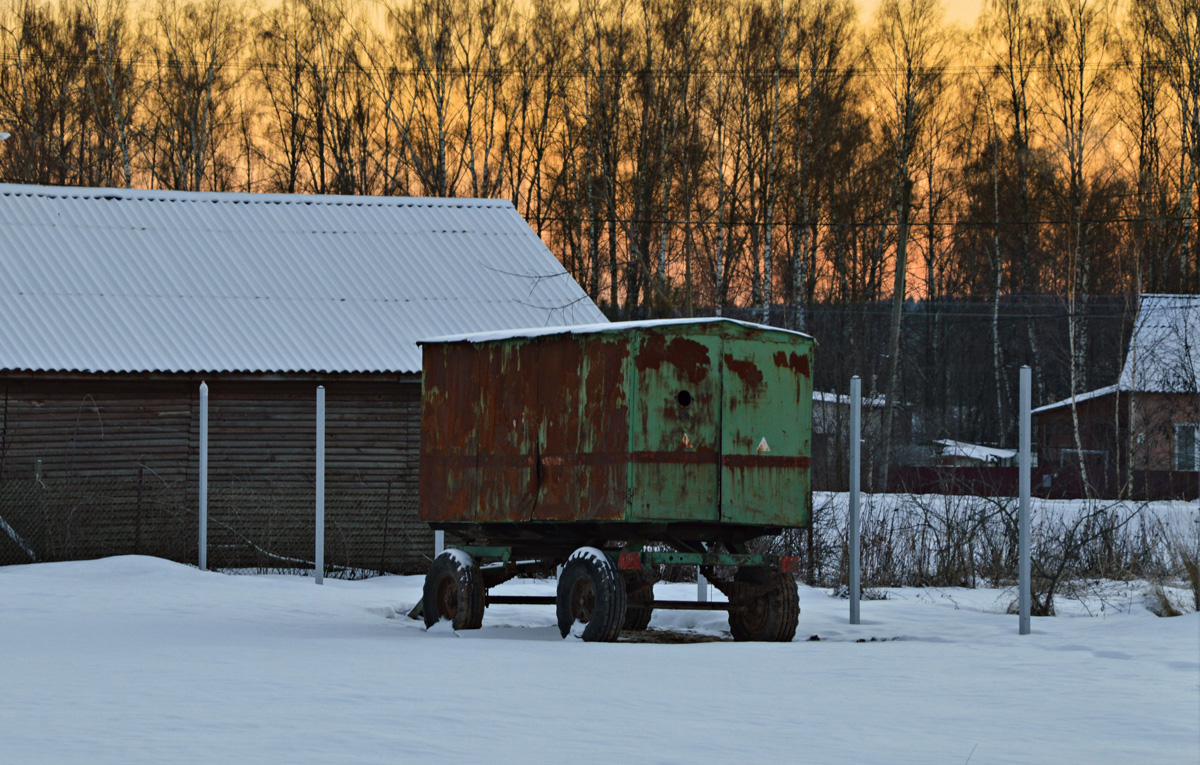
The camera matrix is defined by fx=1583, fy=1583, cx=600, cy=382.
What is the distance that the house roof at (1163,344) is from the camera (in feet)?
131

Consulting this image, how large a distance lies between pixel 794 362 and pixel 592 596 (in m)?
2.73

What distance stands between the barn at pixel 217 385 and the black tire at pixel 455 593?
5.29 m

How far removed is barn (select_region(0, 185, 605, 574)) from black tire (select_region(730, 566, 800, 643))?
7.04 meters

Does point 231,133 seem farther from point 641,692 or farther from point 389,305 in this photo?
point 641,692

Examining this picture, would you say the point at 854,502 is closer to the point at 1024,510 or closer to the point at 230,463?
the point at 1024,510

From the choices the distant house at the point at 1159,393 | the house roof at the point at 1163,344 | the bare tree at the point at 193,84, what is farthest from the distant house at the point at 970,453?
the bare tree at the point at 193,84

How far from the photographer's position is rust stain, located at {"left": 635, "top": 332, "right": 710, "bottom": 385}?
1331cm

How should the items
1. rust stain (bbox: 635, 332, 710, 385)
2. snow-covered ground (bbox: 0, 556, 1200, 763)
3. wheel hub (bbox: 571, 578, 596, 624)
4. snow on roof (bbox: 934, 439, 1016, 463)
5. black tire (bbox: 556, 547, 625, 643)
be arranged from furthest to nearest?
snow on roof (bbox: 934, 439, 1016, 463) → wheel hub (bbox: 571, 578, 596, 624) → rust stain (bbox: 635, 332, 710, 385) → black tire (bbox: 556, 547, 625, 643) → snow-covered ground (bbox: 0, 556, 1200, 763)

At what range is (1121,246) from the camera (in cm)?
5238

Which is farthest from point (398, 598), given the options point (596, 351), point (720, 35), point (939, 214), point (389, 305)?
point (939, 214)

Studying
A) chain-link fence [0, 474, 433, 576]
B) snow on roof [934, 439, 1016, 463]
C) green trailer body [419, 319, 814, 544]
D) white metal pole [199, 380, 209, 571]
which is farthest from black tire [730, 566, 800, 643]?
snow on roof [934, 439, 1016, 463]

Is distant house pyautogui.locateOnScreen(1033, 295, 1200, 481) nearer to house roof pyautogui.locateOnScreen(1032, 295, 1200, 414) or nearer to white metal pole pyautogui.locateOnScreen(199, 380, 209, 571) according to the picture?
house roof pyautogui.locateOnScreen(1032, 295, 1200, 414)

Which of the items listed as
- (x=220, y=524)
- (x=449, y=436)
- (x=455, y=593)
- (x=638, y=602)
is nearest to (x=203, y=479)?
(x=220, y=524)

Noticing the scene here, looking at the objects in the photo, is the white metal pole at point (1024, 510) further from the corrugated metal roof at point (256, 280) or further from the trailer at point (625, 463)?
the corrugated metal roof at point (256, 280)
